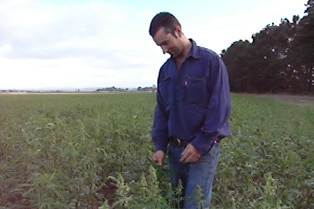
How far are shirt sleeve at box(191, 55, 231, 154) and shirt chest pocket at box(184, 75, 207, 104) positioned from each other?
41 millimetres

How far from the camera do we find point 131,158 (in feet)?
12.9

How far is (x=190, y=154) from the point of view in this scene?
2295 mm

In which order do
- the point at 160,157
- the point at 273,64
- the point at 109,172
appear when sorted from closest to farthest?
1. the point at 160,157
2. the point at 109,172
3. the point at 273,64

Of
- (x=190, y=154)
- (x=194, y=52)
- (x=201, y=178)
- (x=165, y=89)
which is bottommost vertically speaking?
(x=201, y=178)

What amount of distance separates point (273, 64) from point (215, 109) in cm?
5058

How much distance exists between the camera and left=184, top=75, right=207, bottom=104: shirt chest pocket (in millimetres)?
2275

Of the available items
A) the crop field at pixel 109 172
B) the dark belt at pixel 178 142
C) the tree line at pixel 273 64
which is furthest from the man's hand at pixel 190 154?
the tree line at pixel 273 64

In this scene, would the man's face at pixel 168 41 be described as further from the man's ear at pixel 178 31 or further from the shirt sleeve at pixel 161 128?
the shirt sleeve at pixel 161 128

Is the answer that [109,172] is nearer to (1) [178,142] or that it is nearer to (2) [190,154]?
(1) [178,142]

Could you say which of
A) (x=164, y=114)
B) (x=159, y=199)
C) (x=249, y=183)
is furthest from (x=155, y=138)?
(x=249, y=183)

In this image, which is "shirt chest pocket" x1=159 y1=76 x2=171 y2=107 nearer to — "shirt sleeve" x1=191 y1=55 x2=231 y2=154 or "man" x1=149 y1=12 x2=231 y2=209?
"man" x1=149 y1=12 x2=231 y2=209

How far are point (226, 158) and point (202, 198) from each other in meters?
1.39

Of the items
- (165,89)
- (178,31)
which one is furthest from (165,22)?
(165,89)

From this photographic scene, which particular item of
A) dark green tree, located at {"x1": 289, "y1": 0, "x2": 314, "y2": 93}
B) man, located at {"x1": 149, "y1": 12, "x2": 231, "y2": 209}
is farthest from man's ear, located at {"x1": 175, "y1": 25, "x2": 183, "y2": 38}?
dark green tree, located at {"x1": 289, "y1": 0, "x2": 314, "y2": 93}
